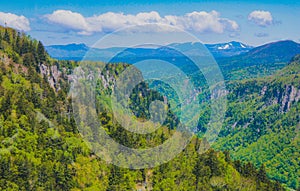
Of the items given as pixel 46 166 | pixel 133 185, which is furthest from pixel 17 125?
pixel 133 185

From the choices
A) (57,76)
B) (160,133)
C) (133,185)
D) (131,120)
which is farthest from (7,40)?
(133,185)

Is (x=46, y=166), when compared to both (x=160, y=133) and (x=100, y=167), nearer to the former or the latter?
(x=100, y=167)

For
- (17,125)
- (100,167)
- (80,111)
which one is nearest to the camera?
(17,125)

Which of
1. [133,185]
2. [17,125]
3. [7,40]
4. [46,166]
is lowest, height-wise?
[133,185]

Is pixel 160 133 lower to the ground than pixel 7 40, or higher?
lower

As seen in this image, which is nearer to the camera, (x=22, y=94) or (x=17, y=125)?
(x=17, y=125)

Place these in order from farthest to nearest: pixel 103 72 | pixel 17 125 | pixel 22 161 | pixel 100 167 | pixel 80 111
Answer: pixel 103 72 < pixel 80 111 < pixel 100 167 < pixel 17 125 < pixel 22 161
